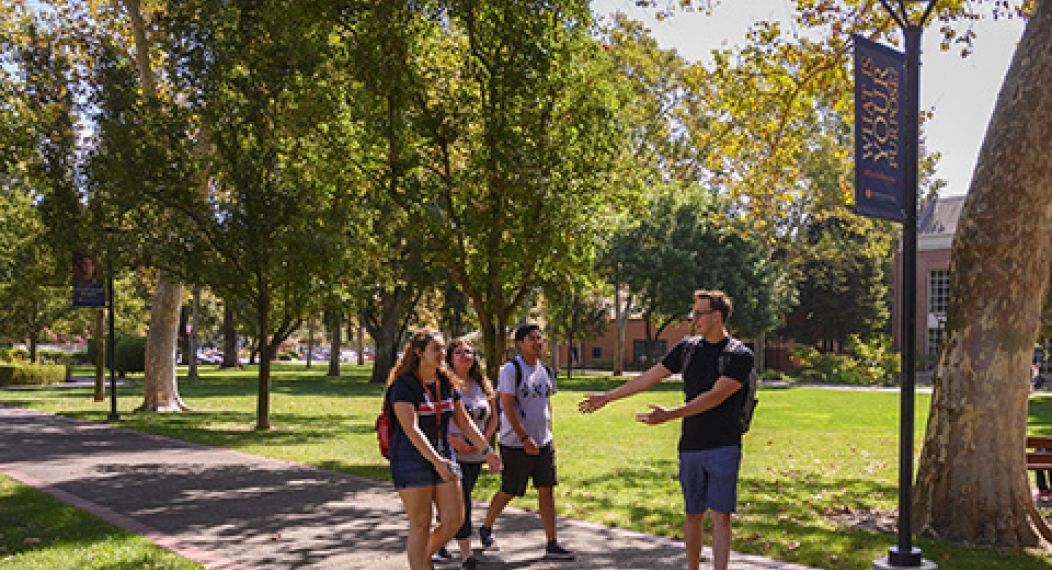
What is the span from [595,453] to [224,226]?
27.4ft

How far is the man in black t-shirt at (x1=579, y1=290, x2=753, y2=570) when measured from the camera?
18.5 ft

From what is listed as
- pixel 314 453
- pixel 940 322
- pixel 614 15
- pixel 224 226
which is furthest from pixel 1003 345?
pixel 940 322

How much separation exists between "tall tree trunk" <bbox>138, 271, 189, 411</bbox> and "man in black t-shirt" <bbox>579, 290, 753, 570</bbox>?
19.2 meters

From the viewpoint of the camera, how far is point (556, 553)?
22.8 feet

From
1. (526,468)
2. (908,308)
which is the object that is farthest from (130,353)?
(908,308)

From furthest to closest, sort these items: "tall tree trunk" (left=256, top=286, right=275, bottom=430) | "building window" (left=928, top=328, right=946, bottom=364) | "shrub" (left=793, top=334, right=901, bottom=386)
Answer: "building window" (left=928, top=328, right=946, bottom=364), "shrub" (left=793, top=334, right=901, bottom=386), "tall tree trunk" (left=256, top=286, right=275, bottom=430)

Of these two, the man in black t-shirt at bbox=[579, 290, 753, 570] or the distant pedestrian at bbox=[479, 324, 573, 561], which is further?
the distant pedestrian at bbox=[479, 324, 573, 561]

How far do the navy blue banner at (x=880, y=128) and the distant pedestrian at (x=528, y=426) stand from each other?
266 centimetres

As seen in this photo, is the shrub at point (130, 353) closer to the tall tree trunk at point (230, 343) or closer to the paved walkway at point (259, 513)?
the tall tree trunk at point (230, 343)

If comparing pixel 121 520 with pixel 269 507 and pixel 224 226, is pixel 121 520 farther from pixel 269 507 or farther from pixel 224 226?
pixel 224 226

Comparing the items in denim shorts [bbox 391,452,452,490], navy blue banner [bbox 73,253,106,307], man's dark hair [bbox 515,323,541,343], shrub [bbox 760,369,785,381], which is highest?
navy blue banner [bbox 73,253,106,307]

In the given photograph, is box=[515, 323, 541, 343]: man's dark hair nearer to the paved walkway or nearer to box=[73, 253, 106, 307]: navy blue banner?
the paved walkway

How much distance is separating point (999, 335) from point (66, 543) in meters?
8.08

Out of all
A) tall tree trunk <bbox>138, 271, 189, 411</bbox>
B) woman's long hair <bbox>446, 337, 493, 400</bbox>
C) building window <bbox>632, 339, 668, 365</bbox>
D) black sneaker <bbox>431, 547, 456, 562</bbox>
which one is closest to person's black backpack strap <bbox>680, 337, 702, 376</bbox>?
woman's long hair <bbox>446, 337, 493, 400</bbox>
